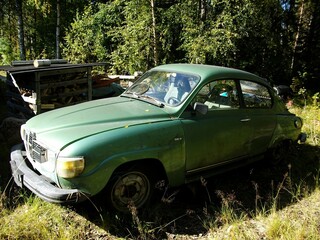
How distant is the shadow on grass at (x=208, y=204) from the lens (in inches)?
149

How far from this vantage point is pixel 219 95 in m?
4.73

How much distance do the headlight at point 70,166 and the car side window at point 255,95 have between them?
2.85 metres

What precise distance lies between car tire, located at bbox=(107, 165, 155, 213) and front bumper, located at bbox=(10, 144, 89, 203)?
1.51ft

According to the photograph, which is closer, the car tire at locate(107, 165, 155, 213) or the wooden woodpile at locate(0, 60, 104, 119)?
the car tire at locate(107, 165, 155, 213)

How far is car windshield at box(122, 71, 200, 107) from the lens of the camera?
171 inches

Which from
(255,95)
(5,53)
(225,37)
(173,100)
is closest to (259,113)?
(255,95)

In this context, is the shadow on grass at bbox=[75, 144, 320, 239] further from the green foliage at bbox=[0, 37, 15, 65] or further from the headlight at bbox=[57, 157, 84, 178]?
the green foliage at bbox=[0, 37, 15, 65]

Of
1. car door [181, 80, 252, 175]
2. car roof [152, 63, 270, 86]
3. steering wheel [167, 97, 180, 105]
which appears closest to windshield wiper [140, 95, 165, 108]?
steering wheel [167, 97, 180, 105]

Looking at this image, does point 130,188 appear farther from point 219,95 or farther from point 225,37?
point 225,37

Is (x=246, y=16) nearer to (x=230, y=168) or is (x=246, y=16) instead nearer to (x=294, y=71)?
(x=294, y=71)

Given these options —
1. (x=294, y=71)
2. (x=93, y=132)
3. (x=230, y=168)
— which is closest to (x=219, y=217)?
(x=230, y=168)

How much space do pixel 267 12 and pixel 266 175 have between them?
758 centimetres

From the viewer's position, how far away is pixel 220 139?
4566 mm

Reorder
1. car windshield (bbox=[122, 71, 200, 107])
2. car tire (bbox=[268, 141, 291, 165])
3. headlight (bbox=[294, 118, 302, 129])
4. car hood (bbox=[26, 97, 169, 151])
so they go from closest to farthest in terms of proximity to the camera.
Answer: car hood (bbox=[26, 97, 169, 151]) < car windshield (bbox=[122, 71, 200, 107]) < car tire (bbox=[268, 141, 291, 165]) < headlight (bbox=[294, 118, 302, 129])
